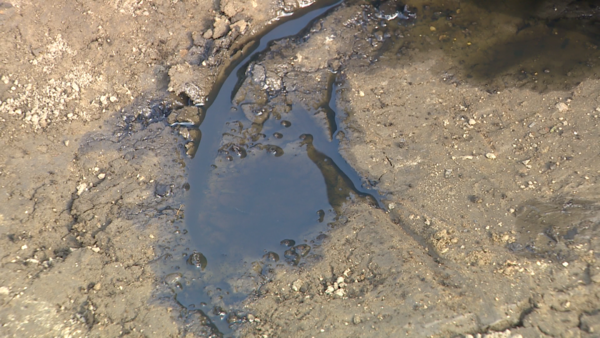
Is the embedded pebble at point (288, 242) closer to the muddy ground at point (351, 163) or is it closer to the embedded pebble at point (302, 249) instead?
the embedded pebble at point (302, 249)

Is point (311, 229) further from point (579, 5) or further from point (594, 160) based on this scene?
point (579, 5)

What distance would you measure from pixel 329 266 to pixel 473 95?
2.07 meters

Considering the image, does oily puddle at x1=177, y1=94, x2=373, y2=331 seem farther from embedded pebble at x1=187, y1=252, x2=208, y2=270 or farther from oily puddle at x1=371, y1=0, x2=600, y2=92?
oily puddle at x1=371, y1=0, x2=600, y2=92

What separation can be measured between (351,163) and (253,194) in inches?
Answer: 34.3

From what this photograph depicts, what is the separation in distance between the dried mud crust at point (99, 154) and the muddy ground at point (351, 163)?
0.01 meters

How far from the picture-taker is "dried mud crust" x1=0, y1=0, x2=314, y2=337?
10.3 ft

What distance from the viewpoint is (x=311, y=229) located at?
346 cm

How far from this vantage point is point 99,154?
3.82 m

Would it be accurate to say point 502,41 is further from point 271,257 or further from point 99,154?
point 99,154

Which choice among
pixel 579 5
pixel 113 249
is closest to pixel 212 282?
pixel 113 249

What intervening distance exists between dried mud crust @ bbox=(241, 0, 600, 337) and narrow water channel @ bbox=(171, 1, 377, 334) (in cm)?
14

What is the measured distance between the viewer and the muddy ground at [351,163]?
3033 mm

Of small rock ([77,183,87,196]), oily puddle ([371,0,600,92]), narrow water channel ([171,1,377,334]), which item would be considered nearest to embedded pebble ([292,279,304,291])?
narrow water channel ([171,1,377,334])

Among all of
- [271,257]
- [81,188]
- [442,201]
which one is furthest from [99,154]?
[442,201]
